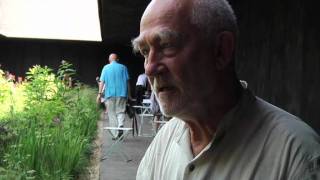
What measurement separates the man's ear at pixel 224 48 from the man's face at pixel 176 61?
0.03 metres

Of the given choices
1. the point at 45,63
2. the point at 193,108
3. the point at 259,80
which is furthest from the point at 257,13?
the point at 45,63

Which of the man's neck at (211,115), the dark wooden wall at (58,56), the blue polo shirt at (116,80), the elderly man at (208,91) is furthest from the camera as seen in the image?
the dark wooden wall at (58,56)

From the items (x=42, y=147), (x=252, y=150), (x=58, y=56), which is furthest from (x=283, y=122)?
(x=58, y=56)

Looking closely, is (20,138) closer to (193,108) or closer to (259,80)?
(259,80)

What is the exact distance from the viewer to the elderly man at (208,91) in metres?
1.76

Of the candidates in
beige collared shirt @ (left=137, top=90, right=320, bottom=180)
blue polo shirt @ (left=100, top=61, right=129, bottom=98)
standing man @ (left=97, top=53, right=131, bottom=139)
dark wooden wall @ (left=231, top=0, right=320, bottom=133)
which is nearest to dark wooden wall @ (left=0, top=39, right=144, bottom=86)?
standing man @ (left=97, top=53, right=131, bottom=139)

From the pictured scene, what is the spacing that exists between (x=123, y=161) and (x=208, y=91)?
343 inches

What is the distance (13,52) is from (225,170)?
34.9 m

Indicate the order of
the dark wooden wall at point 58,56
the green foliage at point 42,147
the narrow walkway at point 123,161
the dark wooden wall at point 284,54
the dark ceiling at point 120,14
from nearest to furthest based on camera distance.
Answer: the dark wooden wall at point 284,54 → the green foliage at point 42,147 → the narrow walkway at point 123,161 → the dark ceiling at point 120,14 → the dark wooden wall at point 58,56

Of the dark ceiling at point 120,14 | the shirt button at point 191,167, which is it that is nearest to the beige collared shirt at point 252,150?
the shirt button at point 191,167

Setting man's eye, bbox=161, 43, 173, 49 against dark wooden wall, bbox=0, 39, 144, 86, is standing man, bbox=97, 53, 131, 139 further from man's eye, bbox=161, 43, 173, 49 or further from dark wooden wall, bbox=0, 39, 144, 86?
dark wooden wall, bbox=0, 39, 144, 86

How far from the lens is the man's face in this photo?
5.93ft

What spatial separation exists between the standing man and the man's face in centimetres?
1098

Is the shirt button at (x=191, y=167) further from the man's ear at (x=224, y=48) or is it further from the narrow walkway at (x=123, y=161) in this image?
the narrow walkway at (x=123, y=161)
